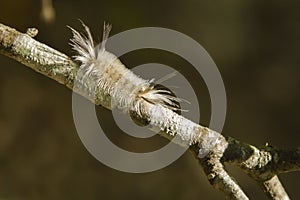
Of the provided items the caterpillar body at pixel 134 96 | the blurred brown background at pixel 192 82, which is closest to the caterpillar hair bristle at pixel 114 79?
the caterpillar body at pixel 134 96

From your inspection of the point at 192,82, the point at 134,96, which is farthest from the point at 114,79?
the point at 192,82

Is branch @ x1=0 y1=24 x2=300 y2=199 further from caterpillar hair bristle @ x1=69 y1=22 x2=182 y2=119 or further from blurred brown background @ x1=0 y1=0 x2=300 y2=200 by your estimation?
blurred brown background @ x1=0 y1=0 x2=300 y2=200

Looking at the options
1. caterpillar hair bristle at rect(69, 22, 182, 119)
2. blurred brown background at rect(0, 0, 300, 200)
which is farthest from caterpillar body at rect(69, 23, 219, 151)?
blurred brown background at rect(0, 0, 300, 200)

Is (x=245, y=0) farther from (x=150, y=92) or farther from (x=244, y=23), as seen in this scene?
(x=150, y=92)

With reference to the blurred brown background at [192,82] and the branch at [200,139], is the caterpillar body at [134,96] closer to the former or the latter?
the branch at [200,139]

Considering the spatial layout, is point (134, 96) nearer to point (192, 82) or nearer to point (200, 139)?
point (200, 139)

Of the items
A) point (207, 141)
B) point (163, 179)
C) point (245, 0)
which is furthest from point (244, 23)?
point (207, 141)
